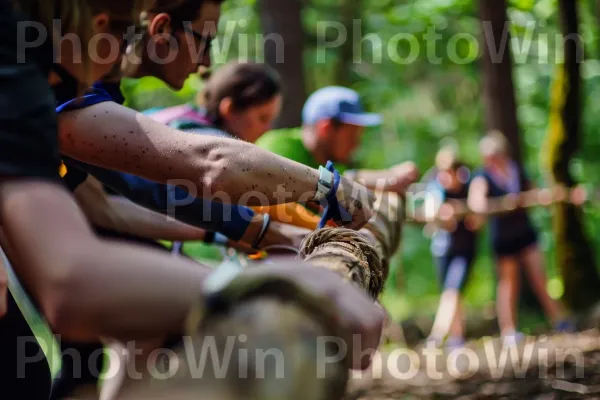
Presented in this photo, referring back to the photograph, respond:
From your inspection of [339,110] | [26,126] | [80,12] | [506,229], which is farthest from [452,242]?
[26,126]

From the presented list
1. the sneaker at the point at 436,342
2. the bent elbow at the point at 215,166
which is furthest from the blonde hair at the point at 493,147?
the bent elbow at the point at 215,166

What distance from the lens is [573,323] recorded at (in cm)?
960

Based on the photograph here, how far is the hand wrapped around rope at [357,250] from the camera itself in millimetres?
1807

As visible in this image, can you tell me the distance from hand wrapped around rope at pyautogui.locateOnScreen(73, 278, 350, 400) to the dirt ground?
442cm

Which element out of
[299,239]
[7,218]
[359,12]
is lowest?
[299,239]

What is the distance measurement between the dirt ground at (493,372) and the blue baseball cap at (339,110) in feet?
6.77

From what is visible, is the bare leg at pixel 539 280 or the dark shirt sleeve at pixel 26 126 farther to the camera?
the bare leg at pixel 539 280

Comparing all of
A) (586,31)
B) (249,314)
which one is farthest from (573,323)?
(249,314)

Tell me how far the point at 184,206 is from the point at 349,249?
4.36 feet

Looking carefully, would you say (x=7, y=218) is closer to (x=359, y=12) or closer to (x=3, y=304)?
(x=3, y=304)

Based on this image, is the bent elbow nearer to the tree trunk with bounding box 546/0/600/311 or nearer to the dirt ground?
the dirt ground

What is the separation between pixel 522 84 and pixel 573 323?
903 cm

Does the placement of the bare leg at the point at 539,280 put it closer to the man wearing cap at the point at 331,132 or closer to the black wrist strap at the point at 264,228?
the man wearing cap at the point at 331,132

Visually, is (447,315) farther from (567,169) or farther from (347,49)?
(347,49)
